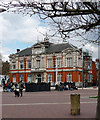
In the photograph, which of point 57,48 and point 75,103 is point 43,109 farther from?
point 57,48

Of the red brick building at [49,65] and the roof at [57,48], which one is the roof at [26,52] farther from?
the roof at [57,48]

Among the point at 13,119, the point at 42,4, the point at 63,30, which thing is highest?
the point at 42,4

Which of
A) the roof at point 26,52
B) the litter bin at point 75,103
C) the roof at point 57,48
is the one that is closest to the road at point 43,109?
the litter bin at point 75,103

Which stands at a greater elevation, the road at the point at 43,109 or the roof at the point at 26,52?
the roof at the point at 26,52

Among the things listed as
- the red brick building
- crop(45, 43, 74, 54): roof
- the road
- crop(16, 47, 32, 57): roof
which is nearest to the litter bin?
the road

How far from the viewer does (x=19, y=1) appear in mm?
10203

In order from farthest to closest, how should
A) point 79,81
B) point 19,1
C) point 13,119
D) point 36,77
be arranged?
point 36,77 < point 79,81 < point 19,1 < point 13,119

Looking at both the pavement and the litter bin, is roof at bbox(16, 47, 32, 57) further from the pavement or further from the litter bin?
the litter bin

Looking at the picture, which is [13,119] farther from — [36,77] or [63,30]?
[36,77]

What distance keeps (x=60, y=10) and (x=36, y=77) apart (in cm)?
5525

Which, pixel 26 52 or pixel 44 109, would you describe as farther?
pixel 26 52

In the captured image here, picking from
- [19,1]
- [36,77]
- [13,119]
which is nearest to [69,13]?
[19,1]

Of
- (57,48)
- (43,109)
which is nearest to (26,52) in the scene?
(57,48)

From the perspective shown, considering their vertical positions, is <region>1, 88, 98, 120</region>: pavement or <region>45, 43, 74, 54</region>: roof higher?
<region>45, 43, 74, 54</region>: roof
